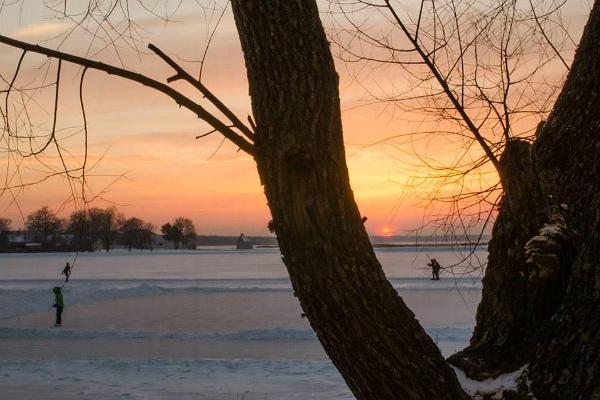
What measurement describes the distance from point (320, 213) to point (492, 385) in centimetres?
84

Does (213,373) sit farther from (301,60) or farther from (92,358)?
(301,60)

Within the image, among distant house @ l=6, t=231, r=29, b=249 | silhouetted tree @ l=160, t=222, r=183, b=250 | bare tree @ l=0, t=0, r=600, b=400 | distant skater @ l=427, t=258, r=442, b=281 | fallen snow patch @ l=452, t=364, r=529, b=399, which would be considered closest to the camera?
bare tree @ l=0, t=0, r=600, b=400

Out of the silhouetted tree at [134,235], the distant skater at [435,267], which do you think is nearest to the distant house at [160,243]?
the silhouetted tree at [134,235]

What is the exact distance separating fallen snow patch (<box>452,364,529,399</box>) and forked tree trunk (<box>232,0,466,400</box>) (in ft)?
0.45

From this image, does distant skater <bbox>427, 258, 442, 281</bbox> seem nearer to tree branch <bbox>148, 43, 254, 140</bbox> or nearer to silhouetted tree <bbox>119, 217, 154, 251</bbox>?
tree branch <bbox>148, 43, 254, 140</bbox>

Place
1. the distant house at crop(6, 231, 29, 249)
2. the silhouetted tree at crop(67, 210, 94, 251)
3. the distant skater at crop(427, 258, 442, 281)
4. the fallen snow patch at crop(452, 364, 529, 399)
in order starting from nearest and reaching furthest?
the fallen snow patch at crop(452, 364, 529, 399) → the silhouetted tree at crop(67, 210, 94, 251) → the distant skater at crop(427, 258, 442, 281) → the distant house at crop(6, 231, 29, 249)

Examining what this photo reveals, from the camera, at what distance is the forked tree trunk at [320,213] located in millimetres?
2021

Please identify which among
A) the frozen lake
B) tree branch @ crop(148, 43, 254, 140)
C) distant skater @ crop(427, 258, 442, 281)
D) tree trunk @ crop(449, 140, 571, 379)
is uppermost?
tree branch @ crop(148, 43, 254, 140)

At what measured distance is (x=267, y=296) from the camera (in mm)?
26859

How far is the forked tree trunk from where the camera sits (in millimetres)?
2021

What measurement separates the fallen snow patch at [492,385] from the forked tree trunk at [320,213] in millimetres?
139

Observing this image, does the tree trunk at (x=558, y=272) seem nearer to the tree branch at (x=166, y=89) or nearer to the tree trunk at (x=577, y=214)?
the tree trunk at (x=577, y=214)

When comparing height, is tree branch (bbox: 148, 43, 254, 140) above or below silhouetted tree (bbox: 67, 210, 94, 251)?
above

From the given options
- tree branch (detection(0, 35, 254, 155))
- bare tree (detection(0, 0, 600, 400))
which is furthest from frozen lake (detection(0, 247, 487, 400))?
Answer: tree branch (detection(0, 35, 254, 155))
